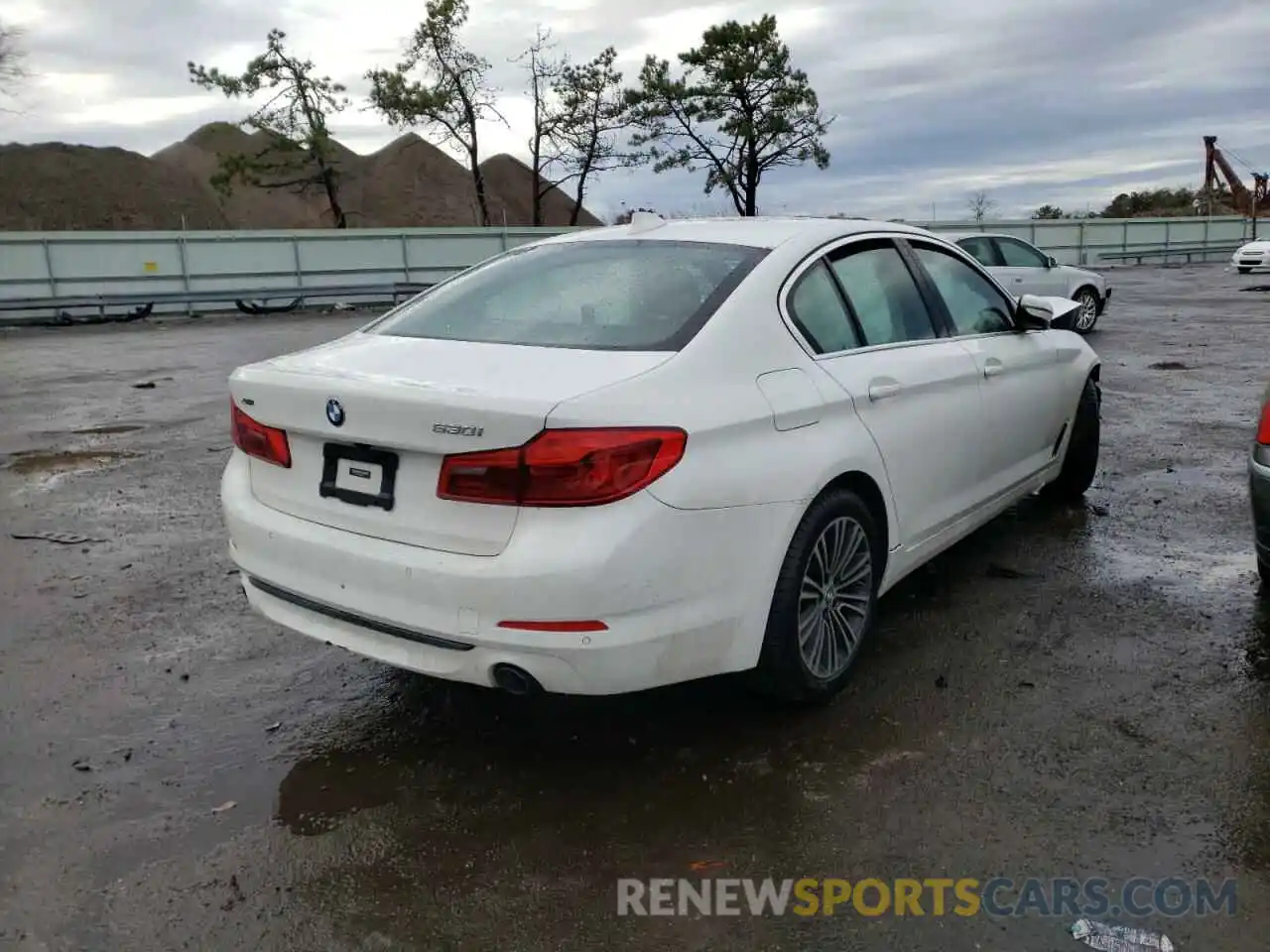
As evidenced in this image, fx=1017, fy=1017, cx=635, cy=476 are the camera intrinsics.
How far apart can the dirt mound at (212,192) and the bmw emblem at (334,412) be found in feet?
161

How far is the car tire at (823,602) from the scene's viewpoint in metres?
3.11

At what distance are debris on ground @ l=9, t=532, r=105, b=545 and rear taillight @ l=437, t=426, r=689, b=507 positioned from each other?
390cm

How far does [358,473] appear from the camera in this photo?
2.93 meters

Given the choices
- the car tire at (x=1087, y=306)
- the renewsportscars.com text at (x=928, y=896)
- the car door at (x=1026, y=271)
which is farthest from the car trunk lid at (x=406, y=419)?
the car tire at (x=1087, y=306)

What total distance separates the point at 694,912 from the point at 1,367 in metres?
15.6

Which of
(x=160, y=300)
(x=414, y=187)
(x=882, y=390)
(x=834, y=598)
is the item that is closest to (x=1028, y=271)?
(x=882, y=390)

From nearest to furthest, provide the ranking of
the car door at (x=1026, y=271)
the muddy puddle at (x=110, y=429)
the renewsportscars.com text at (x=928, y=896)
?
the renewsportscars.com text at (x=928, y=896)
the muddy puddle at (x=110, y=429)
the car door at (x=1026, y=271)

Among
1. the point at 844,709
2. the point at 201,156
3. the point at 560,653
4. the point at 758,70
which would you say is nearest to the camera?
the point at 560,653

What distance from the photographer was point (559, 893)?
254cm

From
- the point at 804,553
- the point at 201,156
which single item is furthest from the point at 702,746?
the point at 201,156

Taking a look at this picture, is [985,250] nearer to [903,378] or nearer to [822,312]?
[903,378]

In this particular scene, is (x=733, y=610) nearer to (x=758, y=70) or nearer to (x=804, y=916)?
(x=804, y=916)

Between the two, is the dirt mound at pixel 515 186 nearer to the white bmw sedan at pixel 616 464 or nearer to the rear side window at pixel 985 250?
the rear side window at pixel 985 250

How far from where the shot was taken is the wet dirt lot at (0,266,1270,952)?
8.18ft
